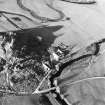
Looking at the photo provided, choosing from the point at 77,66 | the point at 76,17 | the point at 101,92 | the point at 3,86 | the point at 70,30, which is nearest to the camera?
the point at 3,86

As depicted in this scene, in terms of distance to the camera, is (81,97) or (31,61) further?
(31,61)

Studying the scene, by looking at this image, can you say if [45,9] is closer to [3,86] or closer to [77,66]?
[77,66]

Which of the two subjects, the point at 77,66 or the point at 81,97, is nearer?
the point at 81,97

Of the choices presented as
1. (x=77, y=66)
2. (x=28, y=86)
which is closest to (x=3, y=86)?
(x=28, y=86)

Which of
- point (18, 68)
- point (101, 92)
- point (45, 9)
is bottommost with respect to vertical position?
point (101, 92)

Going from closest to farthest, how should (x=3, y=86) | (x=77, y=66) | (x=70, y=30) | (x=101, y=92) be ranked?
(x=3, y=86) → (x=101, y=92) → (x=77, y=66) → (x=70, y=30)

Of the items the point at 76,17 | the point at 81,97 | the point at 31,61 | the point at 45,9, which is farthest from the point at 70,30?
the point at 81,97

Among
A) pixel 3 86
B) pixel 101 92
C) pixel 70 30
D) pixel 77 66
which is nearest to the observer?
pixel 3 86

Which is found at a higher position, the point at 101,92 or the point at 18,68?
the point at 18,68

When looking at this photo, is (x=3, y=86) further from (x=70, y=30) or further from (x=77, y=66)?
(x=70, y=30)
